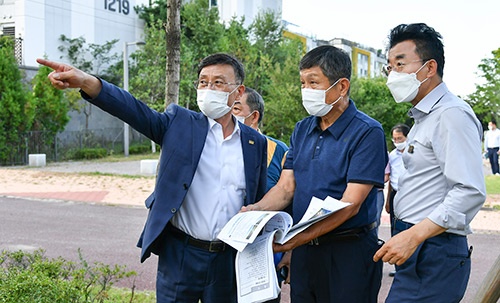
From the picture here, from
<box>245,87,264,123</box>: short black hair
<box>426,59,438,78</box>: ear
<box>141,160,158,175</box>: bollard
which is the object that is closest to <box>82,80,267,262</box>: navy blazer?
<box>426,59,438,78</box>: ear

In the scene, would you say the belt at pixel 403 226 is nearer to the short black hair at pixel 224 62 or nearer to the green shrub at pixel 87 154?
the short black hair at pixel 224 62

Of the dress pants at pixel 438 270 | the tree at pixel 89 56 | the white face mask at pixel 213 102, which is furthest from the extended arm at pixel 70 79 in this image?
the tree at pixel 89 56

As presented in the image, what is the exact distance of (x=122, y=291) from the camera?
564 centimetres

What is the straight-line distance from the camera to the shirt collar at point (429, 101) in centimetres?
277

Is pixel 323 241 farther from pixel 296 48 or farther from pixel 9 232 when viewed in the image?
pixel 296 48

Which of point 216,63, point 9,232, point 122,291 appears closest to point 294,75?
point 9,232

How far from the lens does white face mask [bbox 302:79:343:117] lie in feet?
10.1

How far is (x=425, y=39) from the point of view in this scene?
2793 mm

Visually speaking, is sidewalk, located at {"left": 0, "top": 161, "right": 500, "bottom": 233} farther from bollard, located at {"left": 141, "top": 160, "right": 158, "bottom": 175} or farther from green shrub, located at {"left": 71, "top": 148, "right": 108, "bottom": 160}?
green shrub, located at {"left": 71, "top": 148, "right": 108, "bottom": 160}

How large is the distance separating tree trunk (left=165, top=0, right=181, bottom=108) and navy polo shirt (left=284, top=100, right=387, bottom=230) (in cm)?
332

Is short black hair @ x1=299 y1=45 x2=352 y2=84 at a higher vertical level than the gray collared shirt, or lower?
higher

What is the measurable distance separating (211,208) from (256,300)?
2.20 feet

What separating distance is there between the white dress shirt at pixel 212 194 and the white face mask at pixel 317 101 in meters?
0.51

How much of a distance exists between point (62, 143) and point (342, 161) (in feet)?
79.2
